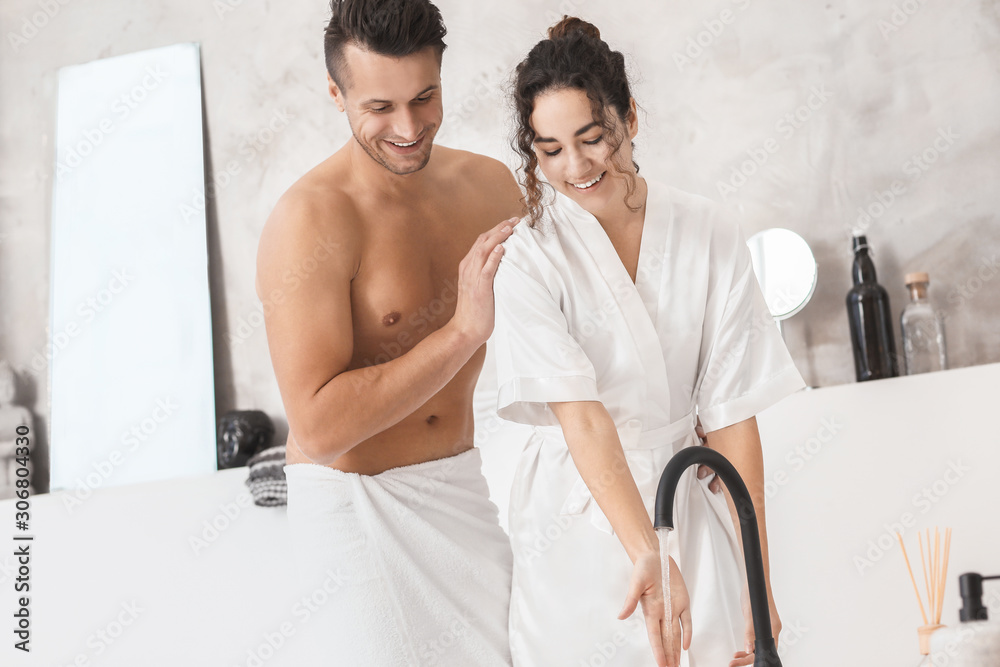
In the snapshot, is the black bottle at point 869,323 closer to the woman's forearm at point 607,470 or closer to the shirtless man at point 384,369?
the shirtless man at point 384,369

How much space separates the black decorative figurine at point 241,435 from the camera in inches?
99.3

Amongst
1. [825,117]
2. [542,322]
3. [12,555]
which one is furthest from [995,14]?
[12,555]

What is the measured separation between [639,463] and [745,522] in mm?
292

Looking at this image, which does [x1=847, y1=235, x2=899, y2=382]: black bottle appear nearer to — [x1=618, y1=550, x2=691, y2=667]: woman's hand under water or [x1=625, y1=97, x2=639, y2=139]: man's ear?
[x1=625, y1=97, x2=639, y2=139]: man's ear

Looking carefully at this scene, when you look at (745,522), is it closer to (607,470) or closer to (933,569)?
(607,470)

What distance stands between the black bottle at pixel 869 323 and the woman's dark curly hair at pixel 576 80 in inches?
44.7

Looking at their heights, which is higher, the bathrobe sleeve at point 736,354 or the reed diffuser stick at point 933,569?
the bathrobe sleeve at point 736,354

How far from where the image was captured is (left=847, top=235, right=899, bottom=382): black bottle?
6.46ft

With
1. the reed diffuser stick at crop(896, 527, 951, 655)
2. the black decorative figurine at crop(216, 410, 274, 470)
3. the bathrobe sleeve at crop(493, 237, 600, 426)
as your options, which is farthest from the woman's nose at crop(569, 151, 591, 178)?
the black decorative figurine at crop(216, 410, 274, 470)

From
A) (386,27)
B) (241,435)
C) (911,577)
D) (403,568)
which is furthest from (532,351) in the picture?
(241,435)

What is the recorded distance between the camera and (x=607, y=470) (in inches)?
37.4

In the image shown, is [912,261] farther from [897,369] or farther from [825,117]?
[825,117]

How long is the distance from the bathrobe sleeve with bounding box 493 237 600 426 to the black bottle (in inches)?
46.4

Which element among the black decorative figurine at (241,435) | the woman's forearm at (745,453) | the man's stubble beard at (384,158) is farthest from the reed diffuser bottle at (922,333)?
the black decorative figurine at (241,435)
